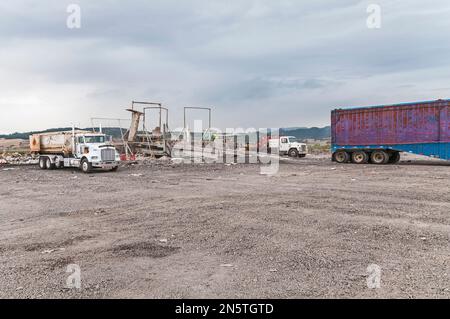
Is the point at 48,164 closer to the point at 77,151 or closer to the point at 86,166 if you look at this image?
the point at 77,151

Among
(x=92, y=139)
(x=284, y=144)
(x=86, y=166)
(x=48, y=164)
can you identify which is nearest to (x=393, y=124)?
(x=284, y=144)

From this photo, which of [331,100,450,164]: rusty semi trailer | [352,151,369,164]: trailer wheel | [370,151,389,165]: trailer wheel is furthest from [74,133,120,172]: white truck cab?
[370,151,389,165]: trailer wheel

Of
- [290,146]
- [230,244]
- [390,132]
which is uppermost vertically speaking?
[390,132]

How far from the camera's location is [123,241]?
6.96m

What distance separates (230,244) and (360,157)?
68.1 ft

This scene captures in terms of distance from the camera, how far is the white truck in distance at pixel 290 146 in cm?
3459

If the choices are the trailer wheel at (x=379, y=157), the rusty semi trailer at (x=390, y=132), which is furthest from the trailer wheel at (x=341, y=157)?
the trailer wheel at (x=379, y=157)

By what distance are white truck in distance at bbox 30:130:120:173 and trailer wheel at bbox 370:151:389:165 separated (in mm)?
16281

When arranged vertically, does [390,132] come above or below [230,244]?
above

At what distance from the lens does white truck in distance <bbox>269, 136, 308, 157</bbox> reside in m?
34.6

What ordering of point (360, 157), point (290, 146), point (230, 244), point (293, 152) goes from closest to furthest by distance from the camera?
point (230, 244), point (360, 157), point (293, 152), point (290, 146)

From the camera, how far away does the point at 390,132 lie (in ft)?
78.5

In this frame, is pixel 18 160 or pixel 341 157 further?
pixel 18 160
